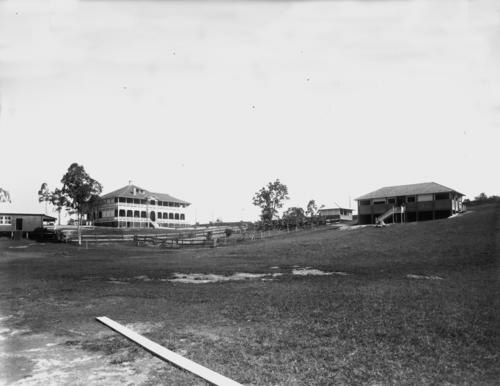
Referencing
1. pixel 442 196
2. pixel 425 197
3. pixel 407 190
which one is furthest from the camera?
pixel 407 190

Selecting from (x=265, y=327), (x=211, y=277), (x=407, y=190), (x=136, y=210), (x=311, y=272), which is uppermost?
(x=407, y=190)

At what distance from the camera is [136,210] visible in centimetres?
8619

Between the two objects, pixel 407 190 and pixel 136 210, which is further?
pixel 136 210

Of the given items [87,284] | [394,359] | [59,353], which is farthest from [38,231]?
[394,359]

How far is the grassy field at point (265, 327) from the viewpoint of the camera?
6176 mm

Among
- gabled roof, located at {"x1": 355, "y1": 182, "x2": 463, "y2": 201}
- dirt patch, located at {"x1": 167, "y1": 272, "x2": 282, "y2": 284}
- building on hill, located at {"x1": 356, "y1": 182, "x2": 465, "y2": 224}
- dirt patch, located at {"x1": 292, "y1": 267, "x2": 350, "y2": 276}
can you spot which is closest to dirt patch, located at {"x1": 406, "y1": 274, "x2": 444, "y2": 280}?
dirt patch, located at {"x1": 292, "y1": 267, "x2": 350, "y2": 276}

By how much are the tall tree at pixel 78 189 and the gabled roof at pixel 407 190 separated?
4707 centimetres

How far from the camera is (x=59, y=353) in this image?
7.30m

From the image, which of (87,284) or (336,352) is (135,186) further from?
(336,352)

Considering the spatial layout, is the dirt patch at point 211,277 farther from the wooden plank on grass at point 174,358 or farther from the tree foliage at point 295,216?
the tree foliage at point 295,216

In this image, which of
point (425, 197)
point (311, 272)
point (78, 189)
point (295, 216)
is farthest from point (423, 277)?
point (78, 189)

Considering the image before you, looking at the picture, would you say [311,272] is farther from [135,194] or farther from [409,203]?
[135,194]

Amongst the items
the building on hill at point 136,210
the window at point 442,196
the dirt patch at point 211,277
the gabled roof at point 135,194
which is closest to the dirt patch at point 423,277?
the dirt patch at point 211,277

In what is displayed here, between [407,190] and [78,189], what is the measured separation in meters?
55.1
